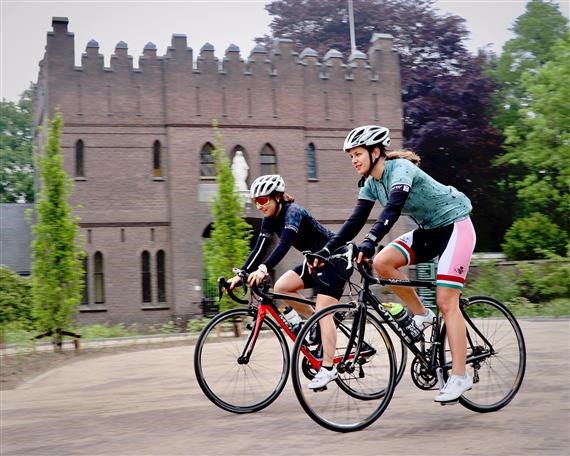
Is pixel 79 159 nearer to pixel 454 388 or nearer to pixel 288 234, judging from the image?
pixel 288 234

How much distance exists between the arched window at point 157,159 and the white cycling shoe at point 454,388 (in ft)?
87.3

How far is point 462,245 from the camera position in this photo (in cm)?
557

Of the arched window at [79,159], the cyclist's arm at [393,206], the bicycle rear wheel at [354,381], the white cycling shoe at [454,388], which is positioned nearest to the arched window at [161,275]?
the arched window at [79,159]

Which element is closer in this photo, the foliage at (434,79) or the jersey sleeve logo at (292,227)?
the jersey sleeve logo at (292,227)

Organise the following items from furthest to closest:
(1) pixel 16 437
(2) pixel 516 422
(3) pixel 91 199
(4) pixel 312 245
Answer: (3) pixel 91 199 < (4) pixel 312 245 < (1) pixel 16 437 < (2) pixel 516 422

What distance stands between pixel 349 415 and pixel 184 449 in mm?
1112

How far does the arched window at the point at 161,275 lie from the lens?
101ft

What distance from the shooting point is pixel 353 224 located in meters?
5.65

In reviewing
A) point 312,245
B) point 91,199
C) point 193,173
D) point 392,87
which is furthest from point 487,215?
point 312,245

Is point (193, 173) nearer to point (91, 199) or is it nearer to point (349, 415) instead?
point (91, 199)

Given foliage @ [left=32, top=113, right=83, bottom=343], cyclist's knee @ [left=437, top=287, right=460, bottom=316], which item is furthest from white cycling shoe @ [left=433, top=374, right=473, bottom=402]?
foliage @ [left=32, top=113, right=83, bottom=343]

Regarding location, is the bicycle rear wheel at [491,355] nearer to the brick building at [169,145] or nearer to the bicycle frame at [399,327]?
the bicycle frame at [399,327]

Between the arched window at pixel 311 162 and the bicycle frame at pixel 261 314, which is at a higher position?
the arched window at pixel 311 162

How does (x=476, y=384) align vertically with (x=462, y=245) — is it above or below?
below
